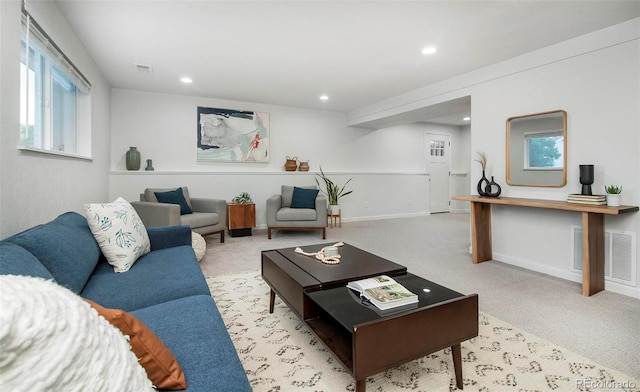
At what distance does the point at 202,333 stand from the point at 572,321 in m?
2.40

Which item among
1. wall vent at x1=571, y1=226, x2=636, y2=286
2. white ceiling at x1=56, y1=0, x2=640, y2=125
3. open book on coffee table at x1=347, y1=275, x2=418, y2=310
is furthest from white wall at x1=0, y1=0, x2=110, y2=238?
wall vent at x1=571, y1=226, x2=636, y2=286

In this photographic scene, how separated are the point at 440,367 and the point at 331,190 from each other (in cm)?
458

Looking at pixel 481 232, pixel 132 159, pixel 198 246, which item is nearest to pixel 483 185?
pixel 481 232

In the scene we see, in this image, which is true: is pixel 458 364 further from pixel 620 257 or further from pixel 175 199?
pixel 175 199

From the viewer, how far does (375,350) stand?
1233 mm

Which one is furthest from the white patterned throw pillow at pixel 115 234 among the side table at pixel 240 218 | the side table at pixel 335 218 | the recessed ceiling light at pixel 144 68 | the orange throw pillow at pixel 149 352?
the side table at pixel 335 218

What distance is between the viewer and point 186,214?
14.0 ft

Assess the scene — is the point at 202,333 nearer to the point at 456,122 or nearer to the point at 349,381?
the point at 349,381

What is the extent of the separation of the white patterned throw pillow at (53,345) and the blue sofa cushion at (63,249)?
89cm

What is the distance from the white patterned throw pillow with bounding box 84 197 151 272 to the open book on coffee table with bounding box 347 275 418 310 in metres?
1.39

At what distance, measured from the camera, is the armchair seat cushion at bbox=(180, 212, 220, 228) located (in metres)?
3.92

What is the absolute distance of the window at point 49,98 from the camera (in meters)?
2.04

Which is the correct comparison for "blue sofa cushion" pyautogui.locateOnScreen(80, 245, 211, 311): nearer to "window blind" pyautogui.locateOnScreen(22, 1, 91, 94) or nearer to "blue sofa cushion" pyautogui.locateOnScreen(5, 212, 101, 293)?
"blue sofa cushion" pyautogui.locateOnScreen(5, 212, 101, 293)

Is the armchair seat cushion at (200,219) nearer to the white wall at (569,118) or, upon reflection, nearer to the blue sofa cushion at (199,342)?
the blue sofa cushion at (199,342)
